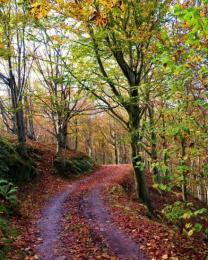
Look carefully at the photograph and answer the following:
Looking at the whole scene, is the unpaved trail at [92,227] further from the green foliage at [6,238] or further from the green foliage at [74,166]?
the green foliage at [74,166]

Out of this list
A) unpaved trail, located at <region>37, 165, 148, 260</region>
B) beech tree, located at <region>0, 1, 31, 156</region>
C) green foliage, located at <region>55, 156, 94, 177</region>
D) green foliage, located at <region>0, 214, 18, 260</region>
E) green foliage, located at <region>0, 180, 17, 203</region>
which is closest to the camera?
green foliage, located at <region>0, 214, 18, 260</region>

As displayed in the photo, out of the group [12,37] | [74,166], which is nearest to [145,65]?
[12,37]

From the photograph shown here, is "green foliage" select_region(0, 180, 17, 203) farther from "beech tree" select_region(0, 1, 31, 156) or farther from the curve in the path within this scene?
"beech tree" select_region(0, 1, 31, 156)

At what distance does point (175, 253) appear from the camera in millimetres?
7043

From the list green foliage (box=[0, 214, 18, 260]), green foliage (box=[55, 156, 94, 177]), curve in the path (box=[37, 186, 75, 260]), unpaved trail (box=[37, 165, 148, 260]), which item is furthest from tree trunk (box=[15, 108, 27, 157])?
green foliage (box=[0, 214, 18, 260])

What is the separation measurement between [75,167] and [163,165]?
17569mm

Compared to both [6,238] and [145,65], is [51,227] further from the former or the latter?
[145,65]

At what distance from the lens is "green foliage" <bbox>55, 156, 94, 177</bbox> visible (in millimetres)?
→ 20911

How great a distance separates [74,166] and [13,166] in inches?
321

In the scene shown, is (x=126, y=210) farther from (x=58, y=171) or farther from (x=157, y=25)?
(x=58, y=171)

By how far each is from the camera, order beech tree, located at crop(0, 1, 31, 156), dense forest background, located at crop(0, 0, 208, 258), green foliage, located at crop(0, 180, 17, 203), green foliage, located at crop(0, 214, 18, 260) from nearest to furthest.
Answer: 1. dense forest background, located at crop(0, 0, 208, 258)
2. green foliage, located at crop(0, 214, 18, 260)
3. green foliage, located at crop(0, 180, 17, 203)
4. beech tree, located at crop(0, 1, 31, 156)

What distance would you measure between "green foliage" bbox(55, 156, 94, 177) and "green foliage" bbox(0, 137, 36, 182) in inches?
176

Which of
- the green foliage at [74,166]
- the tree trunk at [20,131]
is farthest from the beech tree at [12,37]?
the green foliage at [74,166]

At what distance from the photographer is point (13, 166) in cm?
1508
